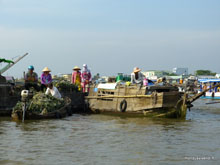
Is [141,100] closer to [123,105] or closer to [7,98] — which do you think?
[123,105]

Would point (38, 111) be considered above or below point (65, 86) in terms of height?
below

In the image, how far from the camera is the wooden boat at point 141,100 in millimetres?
12773

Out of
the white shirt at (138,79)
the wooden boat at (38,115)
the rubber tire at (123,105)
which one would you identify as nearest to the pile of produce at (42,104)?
the wooden boat at (38,115)

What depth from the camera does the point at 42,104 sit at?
12734mm

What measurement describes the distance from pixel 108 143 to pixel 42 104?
4.82 meters

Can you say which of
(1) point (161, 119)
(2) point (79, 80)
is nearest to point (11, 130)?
(1) point (161, 119)

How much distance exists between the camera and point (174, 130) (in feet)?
34.6

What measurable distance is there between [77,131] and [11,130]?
1.81 metres

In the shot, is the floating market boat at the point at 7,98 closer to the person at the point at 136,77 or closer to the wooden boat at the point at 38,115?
the wooden boat at the point at 38,115

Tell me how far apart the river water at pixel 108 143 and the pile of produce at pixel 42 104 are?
0.57 m

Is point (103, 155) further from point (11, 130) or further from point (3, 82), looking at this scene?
point (3, 82)

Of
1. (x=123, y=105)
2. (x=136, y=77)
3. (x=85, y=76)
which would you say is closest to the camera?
(x=123, y=105)

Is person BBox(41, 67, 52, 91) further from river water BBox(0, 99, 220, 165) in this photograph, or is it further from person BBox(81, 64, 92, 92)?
river water BBox(0, 99, 220, 165)

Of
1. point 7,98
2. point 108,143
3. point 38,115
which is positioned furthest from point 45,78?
point 108,143
